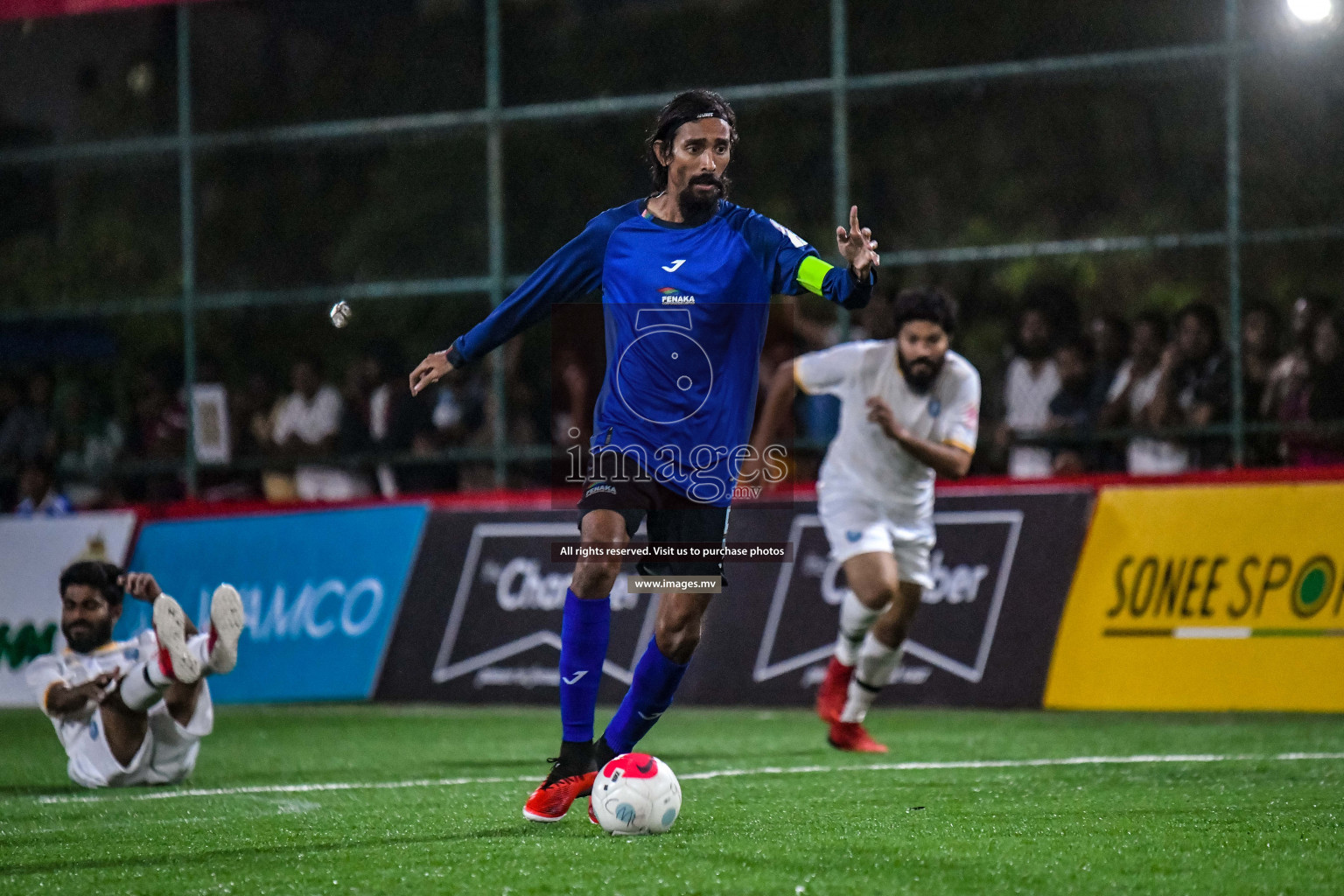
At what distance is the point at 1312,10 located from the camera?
34.0 ft

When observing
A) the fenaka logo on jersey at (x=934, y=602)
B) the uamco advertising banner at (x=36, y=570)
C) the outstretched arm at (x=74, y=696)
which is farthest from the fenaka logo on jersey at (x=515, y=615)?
the outstretched arm at (x=74, y=696)

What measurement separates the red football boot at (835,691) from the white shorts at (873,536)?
0.50 metres

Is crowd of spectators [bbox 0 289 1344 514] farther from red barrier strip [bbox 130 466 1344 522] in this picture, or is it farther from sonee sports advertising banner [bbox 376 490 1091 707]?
sonee sports advertising banner [bbox 376 490 1091 707]

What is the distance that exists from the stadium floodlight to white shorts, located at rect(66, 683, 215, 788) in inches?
277

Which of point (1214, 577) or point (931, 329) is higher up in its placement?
point (931, 329)

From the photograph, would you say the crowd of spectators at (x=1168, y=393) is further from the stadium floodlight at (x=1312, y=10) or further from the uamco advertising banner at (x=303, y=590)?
the uamco advertising banner at (x=303, y=590)

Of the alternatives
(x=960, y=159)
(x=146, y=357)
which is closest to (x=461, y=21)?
(x=960, y=159)

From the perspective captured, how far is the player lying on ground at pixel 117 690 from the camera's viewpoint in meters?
6.71

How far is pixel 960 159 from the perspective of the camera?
29469 millimetres

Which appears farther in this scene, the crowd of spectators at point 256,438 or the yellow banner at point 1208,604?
the crowd of spectators at point 256,438

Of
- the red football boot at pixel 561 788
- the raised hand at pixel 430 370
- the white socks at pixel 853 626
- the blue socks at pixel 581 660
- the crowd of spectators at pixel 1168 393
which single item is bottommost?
the white socks at pixel 853 626

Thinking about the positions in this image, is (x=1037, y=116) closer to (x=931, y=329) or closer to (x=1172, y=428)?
(x=1172, y=428)

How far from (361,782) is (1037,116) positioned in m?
23.8

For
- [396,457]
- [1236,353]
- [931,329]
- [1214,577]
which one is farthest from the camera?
[396,457]
